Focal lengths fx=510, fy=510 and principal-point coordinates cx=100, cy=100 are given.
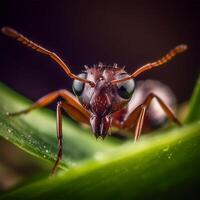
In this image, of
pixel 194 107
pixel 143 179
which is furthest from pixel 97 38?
pixel 143 179

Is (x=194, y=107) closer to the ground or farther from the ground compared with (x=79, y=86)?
closer to the ground

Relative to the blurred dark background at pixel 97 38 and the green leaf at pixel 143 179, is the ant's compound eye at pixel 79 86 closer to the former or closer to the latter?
the green leaf at pixel 143 179

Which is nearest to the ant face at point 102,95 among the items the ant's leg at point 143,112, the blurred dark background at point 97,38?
the ant's leg at point 143,112

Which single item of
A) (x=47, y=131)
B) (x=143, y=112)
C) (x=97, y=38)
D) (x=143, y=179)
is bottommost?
(x=143, y=179)

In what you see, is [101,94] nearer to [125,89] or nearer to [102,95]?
[102,95]

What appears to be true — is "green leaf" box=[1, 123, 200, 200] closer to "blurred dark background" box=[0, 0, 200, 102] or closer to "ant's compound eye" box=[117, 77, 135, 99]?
"ant's compound eye" box=[117, 77, 135, 99]

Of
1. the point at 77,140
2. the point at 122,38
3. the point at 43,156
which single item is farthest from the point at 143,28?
the point at 43,156

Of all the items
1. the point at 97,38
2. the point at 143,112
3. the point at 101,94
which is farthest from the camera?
the point at 97,38

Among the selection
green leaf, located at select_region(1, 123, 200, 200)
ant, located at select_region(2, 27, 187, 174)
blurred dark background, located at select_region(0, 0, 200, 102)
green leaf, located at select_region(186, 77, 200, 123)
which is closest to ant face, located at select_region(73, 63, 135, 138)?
ant, located at select_region(2, 27, 187, 174)
